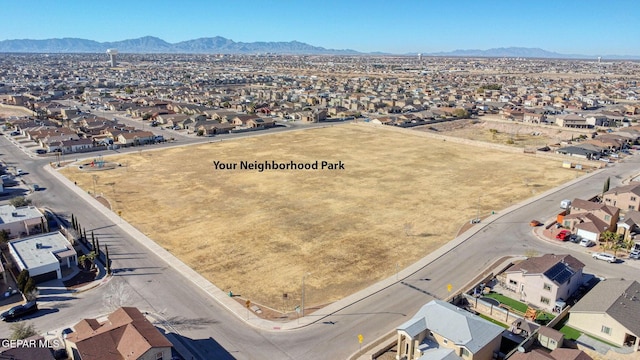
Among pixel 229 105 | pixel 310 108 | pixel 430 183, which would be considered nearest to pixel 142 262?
pixel 430 183

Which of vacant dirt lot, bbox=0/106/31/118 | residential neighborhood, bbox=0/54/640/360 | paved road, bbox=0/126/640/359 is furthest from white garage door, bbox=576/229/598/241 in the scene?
vacant dirt lot, bbox=0/106/31/118

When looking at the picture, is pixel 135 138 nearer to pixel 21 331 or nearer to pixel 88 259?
pixel 88 259

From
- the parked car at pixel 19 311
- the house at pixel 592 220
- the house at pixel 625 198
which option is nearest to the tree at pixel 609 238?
the house at pixel 592 220

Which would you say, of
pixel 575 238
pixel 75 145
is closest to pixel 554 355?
pixel 575 238

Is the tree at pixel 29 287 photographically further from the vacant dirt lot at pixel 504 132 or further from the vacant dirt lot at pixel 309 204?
the vacant dirt lot at pixel 504 132

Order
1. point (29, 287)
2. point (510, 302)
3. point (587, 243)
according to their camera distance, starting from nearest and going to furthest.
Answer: point (29, 287), point (510, 302), point (587, 243)

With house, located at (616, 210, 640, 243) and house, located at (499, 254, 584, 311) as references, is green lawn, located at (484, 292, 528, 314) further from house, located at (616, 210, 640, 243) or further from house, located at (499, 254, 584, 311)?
house, located at (616, 210, 640, 243)

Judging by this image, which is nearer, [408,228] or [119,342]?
[119,342]

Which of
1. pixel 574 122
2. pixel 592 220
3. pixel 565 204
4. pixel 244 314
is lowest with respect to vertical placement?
pixel 244 314
